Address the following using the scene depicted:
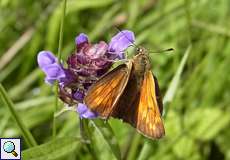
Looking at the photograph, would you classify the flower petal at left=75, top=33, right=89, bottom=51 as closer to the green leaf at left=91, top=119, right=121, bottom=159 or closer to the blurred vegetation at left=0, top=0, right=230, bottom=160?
the green leaf at left=91, top=119, right=121, bottom=159

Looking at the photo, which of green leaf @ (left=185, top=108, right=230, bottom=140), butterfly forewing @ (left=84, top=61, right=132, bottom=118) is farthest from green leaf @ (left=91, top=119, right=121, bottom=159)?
green leaf @ (left=185, top=108, right=230, bottom=140)

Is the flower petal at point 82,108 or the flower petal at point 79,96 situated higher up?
the flower petal at point 79,96

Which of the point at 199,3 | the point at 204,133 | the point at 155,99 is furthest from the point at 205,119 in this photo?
the point at 155,99

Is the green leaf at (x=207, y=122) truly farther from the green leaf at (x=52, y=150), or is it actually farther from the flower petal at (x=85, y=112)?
the flower petal at (x=85, y=112)

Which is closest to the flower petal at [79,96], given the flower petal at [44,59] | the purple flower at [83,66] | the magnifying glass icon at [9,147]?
the purple flower at [83,66]

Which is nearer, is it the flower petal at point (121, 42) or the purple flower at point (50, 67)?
the purple flower at point (50, 67)

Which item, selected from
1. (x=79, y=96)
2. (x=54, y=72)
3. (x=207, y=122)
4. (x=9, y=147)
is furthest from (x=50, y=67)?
(x=207, y=122)
